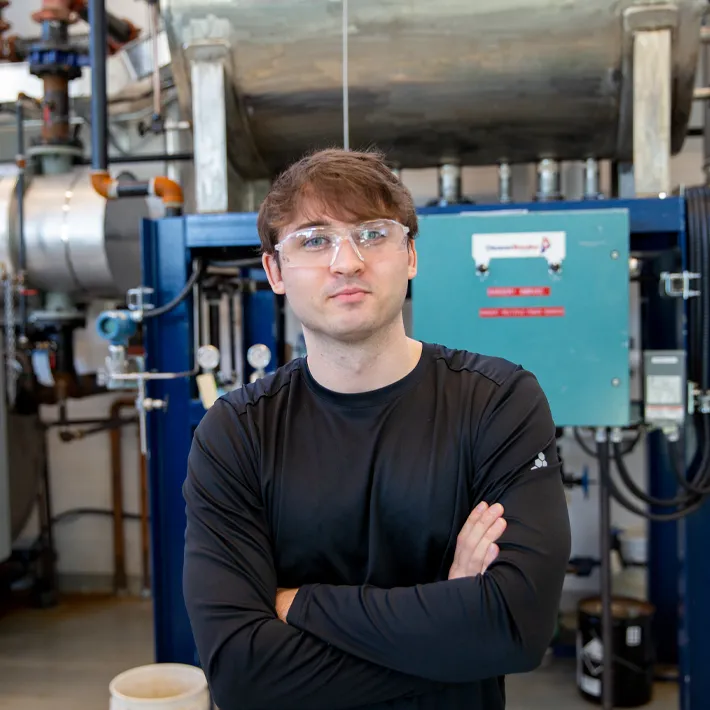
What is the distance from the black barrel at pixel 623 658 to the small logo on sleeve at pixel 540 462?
1696 mm

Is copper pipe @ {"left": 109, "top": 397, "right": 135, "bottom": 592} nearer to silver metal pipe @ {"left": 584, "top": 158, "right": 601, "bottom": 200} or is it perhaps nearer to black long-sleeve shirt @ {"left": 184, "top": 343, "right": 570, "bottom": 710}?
silver metal pipe @ {"left": 584, "top": 158, "right": 601, "bottom": 200}

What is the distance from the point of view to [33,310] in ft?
10.1

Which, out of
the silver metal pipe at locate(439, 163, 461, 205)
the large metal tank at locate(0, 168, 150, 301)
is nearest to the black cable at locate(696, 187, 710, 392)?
the silver metal pipe at locate(439, 163, 461, 205)

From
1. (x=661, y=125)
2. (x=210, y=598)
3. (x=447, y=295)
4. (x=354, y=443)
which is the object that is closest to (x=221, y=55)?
(x=447, y=295)

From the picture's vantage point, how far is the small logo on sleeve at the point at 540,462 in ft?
3.52

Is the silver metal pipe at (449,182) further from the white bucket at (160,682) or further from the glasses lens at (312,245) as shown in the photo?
the white bucket at (160,682)

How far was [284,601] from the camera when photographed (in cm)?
107

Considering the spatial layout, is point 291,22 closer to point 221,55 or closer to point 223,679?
point 221,55

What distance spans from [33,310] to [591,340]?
222cm

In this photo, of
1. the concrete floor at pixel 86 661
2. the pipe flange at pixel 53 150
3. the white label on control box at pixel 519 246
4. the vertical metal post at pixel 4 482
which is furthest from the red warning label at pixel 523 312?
the vertical metal post at pixel 4 482

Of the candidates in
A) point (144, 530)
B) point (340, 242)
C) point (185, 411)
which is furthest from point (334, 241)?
point (144, 530)

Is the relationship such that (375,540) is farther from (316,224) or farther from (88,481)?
(88,481)

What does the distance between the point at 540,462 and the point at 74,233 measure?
Result: 2317mm

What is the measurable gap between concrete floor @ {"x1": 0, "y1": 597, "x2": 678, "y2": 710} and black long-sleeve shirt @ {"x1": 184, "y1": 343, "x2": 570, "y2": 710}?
1744 millimetres
